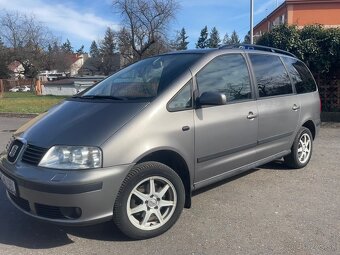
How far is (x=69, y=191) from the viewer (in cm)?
318

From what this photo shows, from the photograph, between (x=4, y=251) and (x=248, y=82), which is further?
(x=248, y=82)

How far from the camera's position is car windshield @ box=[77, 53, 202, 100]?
4016 millimetres

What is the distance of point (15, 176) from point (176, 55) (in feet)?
7.49

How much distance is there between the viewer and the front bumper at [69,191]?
319 centimetres

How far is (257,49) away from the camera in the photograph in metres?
5.42

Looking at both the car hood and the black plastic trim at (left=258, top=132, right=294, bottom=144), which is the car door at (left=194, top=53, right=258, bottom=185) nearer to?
the black plastic trim at (left=258, top=132, right=294, bottom=144)

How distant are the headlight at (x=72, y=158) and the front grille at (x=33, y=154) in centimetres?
6

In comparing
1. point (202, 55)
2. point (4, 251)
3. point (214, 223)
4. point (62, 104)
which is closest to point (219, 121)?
point (202, 55)

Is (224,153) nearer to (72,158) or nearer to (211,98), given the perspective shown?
(211,98)

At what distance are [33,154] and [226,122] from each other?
2.05m

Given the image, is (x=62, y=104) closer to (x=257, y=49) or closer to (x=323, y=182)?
(x=257, y=49)

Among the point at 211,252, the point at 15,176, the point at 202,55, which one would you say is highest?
the point at 202,55

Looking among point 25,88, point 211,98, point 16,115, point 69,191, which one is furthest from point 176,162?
point 25,88

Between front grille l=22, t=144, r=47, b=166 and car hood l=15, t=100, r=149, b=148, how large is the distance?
4 cm
